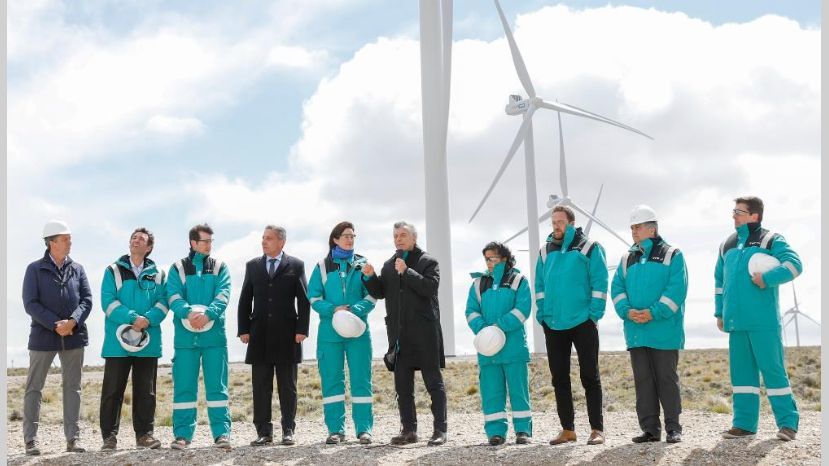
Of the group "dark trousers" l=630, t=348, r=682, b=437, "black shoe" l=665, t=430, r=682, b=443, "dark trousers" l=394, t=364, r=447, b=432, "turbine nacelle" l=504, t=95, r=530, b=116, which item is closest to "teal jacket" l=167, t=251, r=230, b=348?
"dark trousers" l=394, t=364, r=447, b=432

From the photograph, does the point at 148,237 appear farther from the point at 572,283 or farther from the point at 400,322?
the point at 572,283

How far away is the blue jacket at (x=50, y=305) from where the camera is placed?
9.44 m

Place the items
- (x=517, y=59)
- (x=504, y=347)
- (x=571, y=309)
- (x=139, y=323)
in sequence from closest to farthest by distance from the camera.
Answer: (x=571, y=309), (x=504, y=347), (x=139, y=323), (x=517, y=59)

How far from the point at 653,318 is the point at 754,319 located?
1.05 metres

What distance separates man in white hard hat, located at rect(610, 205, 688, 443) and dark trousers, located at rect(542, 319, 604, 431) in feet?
1.26

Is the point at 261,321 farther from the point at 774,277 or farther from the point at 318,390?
the point at 318,390

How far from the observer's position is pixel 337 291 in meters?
9.33

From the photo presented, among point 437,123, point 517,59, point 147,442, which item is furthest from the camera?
point 517,59

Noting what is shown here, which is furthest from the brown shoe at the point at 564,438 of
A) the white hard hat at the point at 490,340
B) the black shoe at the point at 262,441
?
the black shoe at the point at 262,441

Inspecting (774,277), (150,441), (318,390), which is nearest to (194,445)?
(150,441)

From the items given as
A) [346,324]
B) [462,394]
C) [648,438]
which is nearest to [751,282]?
[648,438]

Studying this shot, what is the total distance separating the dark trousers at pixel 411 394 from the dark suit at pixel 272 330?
1.20 metres

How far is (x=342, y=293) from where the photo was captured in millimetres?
9328

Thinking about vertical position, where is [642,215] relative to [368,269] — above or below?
above
